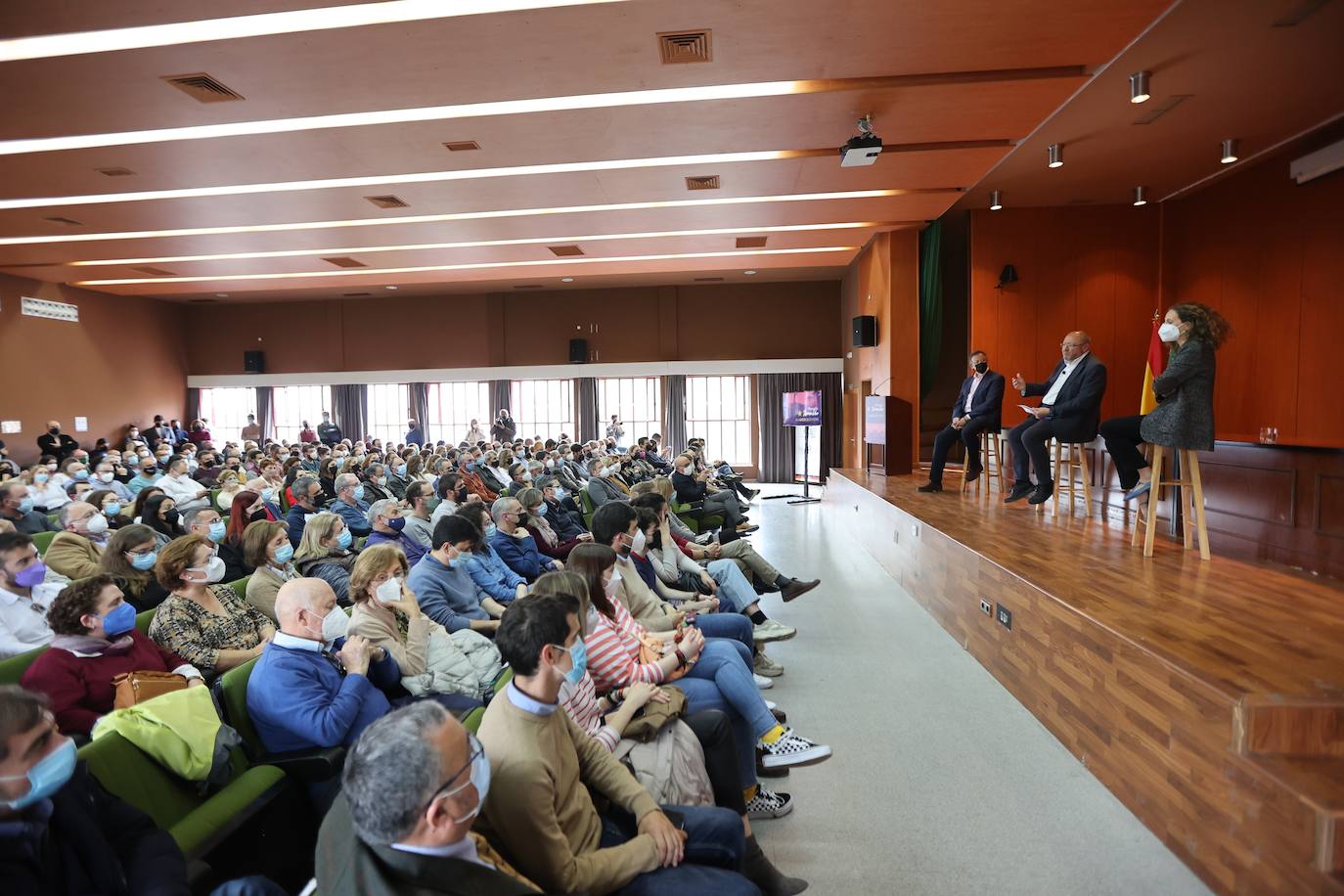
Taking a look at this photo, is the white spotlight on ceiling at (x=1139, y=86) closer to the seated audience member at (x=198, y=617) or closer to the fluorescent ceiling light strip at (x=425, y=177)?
the fluorescent ceiling light strip at (x=425, y=177)

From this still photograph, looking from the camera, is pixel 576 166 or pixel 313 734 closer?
pixel 313 734

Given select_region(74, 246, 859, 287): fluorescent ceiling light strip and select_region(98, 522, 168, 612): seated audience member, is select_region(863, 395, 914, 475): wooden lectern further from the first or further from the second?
select_region(98, 522, 168, 612): seated audience member

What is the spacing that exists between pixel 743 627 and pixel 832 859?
1.19m

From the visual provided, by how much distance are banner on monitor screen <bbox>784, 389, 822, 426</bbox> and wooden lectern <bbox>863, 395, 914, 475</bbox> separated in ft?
8.29

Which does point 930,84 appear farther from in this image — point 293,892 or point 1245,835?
point 293,892

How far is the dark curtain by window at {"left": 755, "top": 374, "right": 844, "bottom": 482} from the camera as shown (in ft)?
48.6

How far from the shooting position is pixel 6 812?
1.34 meters

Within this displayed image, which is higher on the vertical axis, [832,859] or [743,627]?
[743,627]

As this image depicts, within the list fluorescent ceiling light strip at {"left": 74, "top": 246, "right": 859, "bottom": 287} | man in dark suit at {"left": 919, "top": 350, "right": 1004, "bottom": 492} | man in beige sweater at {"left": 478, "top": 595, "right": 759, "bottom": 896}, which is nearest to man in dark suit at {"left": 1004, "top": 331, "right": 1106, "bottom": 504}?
man in dark suit at {"left": 919, "top": 350, "right": 1004, "bottom": 492}

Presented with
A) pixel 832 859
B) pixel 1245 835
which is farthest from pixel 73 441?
pixel 1245 835

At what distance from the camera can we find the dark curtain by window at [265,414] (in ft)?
53.6

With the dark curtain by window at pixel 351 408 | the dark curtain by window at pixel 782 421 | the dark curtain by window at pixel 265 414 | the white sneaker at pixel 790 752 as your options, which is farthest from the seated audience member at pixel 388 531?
the dark curtain by window at pixel 265 414

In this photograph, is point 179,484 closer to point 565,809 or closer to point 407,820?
point 565,809

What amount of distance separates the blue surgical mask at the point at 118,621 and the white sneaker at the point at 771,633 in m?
2.87
